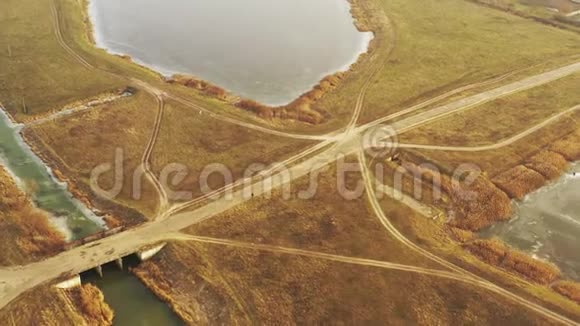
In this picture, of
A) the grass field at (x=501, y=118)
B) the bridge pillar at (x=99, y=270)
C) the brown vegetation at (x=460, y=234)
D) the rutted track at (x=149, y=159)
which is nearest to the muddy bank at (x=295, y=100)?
the rutted track at (x=149, y=159)

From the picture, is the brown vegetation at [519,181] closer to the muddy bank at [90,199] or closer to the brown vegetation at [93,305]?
the muddy bank at [90,199]

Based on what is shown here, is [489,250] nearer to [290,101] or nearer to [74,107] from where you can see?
[290,101]

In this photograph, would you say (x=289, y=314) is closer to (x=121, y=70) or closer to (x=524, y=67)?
(x=121, y=70)

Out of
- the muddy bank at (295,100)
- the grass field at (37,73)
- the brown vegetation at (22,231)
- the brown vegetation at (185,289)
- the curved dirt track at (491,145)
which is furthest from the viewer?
the grass field at (37,73)

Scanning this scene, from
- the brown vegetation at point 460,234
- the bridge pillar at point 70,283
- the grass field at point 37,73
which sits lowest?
the brown vegetation at point 460,234

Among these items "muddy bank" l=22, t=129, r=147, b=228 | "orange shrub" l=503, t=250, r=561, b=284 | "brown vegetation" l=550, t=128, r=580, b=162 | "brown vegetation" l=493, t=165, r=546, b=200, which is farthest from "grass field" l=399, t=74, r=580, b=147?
"muddy bank" l=22, t=129, r=147, b=228

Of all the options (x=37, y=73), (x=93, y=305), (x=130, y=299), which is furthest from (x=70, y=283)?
(x=37, y=73)

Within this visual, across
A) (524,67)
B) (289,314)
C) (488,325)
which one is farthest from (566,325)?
(524,67)
